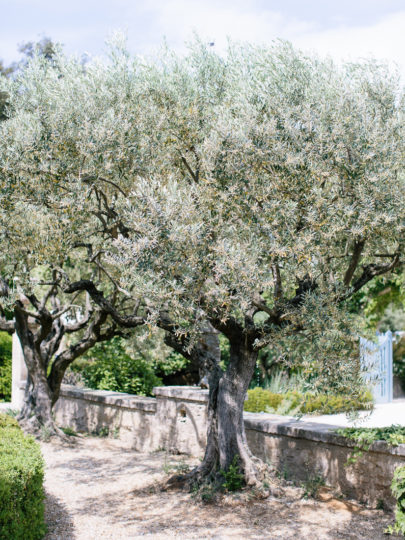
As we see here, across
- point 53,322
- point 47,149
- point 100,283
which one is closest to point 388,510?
point 47,149

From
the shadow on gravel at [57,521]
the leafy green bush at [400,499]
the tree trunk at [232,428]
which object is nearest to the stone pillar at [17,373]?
the shadow on gravel at [57,521]

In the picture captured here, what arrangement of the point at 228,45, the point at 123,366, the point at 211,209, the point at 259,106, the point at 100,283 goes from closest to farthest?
1. the point at 211,209
2. the point at 259,106
3. the point at 228,45
4. the point at 100,283
5. the point at 123,366

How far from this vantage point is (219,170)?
6.10m

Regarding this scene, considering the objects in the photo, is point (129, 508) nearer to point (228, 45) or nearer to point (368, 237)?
point (368, 237)

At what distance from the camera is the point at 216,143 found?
19.8ft

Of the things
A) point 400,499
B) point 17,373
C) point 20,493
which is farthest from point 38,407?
point 400,499

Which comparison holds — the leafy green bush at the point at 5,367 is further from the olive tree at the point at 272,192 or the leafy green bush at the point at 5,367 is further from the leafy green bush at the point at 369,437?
the leafy green bush at the point at 369,437

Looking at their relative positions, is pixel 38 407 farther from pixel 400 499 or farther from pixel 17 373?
pixel 400 499

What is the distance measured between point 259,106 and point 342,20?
2160 mm

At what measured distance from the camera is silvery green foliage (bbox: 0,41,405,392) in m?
5.64

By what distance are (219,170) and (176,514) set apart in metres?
4.06

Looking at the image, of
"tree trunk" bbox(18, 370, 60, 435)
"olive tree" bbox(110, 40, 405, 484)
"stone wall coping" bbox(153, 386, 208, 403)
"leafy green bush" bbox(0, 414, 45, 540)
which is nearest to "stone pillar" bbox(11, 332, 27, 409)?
"tree trunk" bbox(18, 370, 60, 435)

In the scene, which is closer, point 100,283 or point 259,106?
point 259,106

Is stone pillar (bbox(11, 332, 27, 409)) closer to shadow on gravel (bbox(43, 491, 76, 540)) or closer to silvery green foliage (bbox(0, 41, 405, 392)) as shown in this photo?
shadow on gravel (bbox(43, 491, 76, 540))
